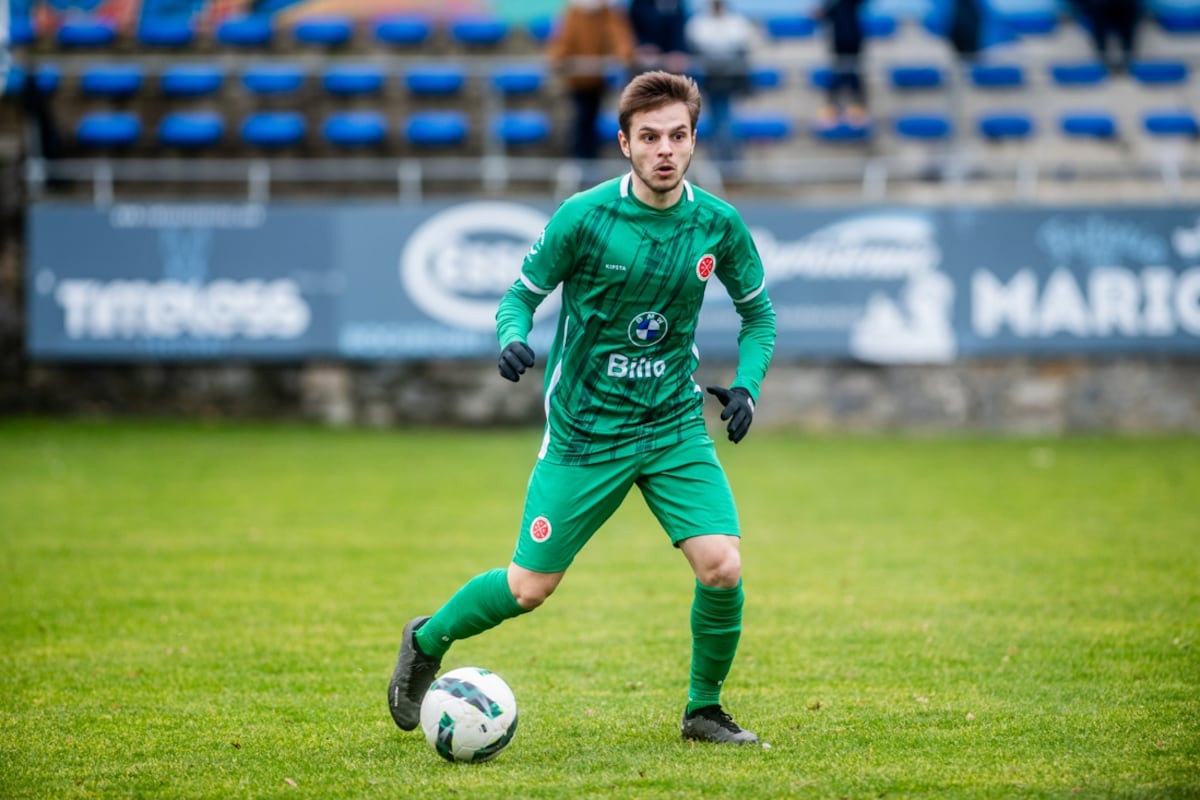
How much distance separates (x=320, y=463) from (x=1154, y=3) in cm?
1391

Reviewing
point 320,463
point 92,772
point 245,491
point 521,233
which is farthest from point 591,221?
point 521,233

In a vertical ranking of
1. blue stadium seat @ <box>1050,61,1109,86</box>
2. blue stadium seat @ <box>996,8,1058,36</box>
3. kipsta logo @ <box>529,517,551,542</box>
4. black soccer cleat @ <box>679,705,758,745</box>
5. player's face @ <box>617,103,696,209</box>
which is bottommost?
black soccer cleat @ <box>679,705,758,745</box>

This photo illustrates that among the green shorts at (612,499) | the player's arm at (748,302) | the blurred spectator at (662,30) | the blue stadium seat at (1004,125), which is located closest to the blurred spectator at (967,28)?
the blue stadium seat at (1004,125)

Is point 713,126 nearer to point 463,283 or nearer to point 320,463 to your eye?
point 463,283

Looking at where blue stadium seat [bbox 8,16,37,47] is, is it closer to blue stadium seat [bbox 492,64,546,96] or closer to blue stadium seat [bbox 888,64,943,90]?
blue stadium seat [bbox 492,64,546,96]

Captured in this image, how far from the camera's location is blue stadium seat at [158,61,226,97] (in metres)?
19.4

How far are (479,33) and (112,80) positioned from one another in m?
4.89

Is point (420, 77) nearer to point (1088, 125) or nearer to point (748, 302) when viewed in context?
point (1088, 125)

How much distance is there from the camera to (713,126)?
59.2ft

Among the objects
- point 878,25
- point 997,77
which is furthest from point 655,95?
point 878,25

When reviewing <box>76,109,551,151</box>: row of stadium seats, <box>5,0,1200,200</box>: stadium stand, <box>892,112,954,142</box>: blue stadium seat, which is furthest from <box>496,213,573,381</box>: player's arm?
<box>892,112,954,142</box>: blue stadium seat

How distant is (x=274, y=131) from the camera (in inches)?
747

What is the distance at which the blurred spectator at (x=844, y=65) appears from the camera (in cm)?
1847

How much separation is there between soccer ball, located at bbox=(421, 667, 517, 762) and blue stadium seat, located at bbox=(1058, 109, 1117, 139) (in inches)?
641
